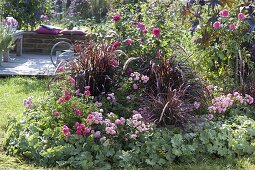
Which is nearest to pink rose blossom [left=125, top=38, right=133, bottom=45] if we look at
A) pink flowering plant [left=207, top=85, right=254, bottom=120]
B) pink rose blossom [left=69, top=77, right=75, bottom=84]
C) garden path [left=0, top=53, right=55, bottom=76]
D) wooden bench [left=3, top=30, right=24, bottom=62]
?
pink rose blossom [left=69, top=77, right=75, bottom=84]

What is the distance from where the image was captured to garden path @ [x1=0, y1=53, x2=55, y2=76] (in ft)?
25.6

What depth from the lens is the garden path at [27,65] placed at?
779 cm

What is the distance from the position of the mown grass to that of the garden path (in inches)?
13.0

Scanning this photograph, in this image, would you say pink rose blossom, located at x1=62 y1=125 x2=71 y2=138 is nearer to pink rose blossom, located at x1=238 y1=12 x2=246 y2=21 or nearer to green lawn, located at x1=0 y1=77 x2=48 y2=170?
green lawn, located at x1=0 y1=77 x2=48 y2=170

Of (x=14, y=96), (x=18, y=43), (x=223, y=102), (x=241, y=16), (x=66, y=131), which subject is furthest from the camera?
(x=18, y=43)

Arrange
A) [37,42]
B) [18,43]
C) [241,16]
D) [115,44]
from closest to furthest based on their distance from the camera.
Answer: [115,44]
[241,16]
[18,43]
[37,42]

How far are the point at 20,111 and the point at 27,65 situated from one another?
3550 millimetres

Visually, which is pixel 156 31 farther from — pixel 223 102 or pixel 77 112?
pixel 77 112

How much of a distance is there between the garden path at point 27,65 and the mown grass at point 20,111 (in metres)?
0.33

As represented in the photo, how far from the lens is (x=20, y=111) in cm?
528

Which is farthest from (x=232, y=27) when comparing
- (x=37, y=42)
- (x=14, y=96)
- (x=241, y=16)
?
(x=37, y=42)

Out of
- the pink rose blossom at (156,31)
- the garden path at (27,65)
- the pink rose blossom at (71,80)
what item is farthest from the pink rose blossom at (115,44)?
the garden path at (27,65)

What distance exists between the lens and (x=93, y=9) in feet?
52.3

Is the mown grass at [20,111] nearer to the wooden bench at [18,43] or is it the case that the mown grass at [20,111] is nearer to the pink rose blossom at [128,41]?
the pink rose blossom at [128,41]
